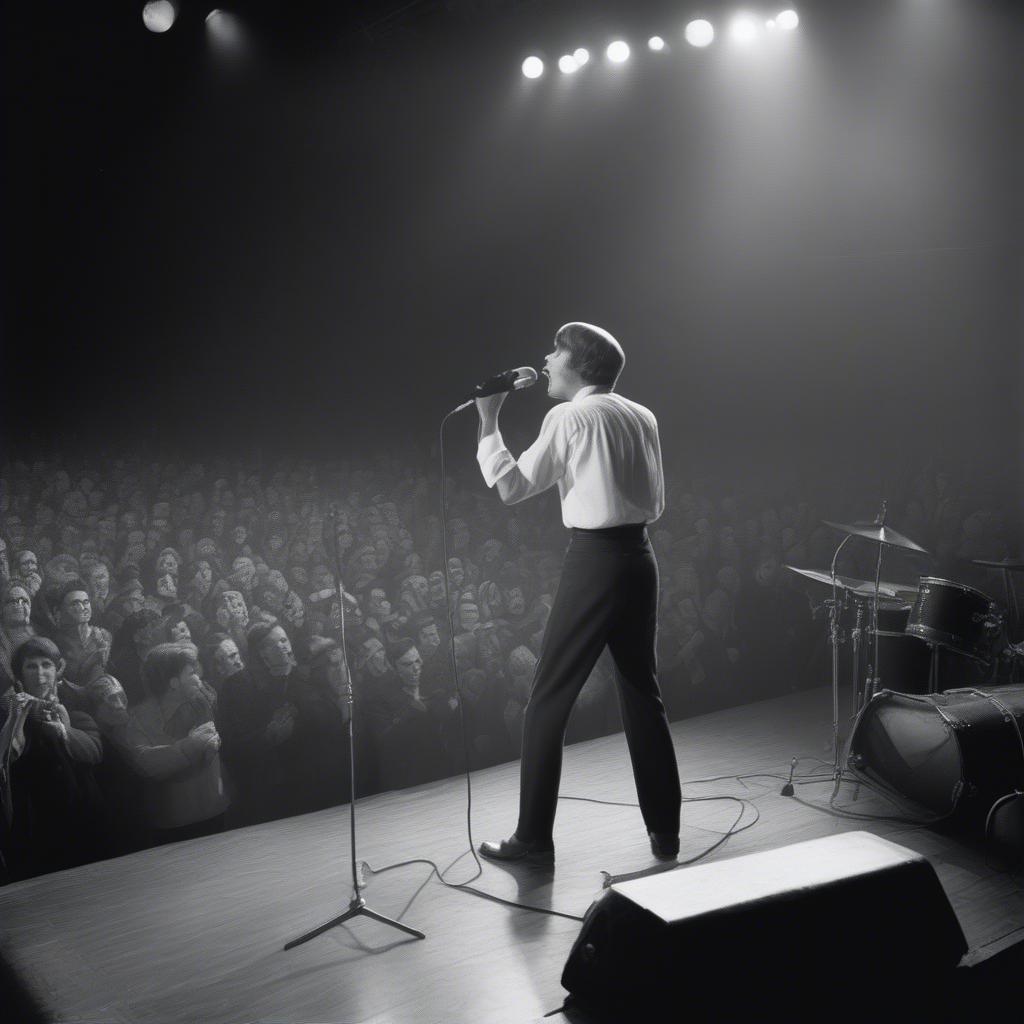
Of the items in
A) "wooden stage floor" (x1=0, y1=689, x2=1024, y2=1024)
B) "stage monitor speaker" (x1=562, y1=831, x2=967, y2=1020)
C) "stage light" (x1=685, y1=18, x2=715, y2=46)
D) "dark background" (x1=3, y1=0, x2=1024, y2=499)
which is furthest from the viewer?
"stage light" (x1=685, y1=18, x2=715, y2=46)

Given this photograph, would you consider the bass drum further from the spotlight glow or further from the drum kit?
the spotlight glow

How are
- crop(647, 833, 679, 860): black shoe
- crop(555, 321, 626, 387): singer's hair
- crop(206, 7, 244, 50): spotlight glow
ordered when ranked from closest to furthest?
crop(555, 321, 626, 387): singer's hair < crop(647, 833, 679, 860): black shoe < crop(206, 7, 244, 50): spotlight glow

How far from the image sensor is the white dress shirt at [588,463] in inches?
96.7

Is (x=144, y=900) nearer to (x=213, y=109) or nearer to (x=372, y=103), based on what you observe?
(x=213, y=109)

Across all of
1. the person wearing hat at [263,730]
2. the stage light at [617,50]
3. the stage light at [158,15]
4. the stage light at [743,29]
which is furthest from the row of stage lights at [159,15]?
the stage light at [743,29]

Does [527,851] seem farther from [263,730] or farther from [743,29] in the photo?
[743,29]

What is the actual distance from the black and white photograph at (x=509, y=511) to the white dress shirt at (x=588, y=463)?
0.01 metres

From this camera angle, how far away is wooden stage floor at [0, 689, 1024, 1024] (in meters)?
2.01

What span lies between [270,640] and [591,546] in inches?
55.4

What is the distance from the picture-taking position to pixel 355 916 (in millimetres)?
2365

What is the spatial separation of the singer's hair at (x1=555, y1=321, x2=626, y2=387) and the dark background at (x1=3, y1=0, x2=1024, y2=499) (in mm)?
1821

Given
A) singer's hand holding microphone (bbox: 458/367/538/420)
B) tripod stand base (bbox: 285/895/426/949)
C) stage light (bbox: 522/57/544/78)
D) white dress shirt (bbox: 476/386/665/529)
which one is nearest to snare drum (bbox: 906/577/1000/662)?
white dress shirt (bbox: 476/386/665/529)

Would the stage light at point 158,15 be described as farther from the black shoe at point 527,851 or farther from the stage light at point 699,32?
the black shoe at point 527,851

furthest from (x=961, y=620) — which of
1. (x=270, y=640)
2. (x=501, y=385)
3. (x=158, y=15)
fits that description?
(x=158, y=15)
